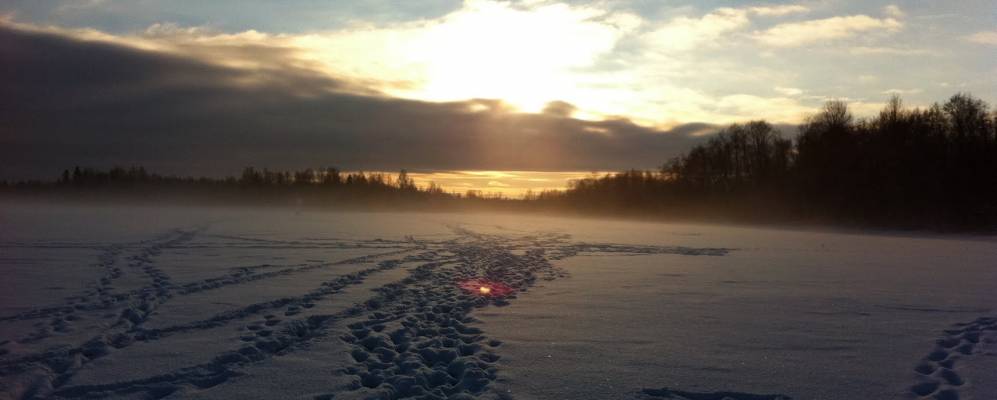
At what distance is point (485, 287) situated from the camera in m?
11.0

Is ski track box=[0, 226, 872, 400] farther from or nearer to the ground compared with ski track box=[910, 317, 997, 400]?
nearer to the ground

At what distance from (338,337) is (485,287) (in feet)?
14.6

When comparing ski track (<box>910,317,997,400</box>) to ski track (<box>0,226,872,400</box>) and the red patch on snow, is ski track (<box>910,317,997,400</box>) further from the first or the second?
the red patch on snow

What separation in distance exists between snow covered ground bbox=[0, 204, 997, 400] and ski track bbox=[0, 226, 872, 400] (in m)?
0.03

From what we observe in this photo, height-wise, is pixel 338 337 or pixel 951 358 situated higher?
pixel 951 358

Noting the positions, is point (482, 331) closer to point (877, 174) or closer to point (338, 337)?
point (338, 337)

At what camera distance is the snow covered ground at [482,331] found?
5184 millimetres

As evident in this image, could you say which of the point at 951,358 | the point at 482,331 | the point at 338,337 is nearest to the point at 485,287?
the point at 482,331

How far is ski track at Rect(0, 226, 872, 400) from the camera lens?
199 inches

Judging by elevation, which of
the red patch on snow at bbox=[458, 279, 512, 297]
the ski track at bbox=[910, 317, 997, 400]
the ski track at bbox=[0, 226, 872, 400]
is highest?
the ski track at bbox=[910, 317, 997, 400]

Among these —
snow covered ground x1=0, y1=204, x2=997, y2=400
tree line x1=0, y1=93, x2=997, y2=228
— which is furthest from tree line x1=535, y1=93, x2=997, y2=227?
snow covered ground x1=0, y1=204, x2=997, y2=400

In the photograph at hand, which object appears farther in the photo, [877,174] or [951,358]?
[877,174]

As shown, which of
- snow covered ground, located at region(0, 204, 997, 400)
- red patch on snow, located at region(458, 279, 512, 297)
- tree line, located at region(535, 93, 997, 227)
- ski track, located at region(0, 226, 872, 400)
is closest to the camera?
ski track, located at region(0, 226, 872, 400)

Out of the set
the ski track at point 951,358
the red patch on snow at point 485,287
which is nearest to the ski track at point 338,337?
the ski track at point 951,358
